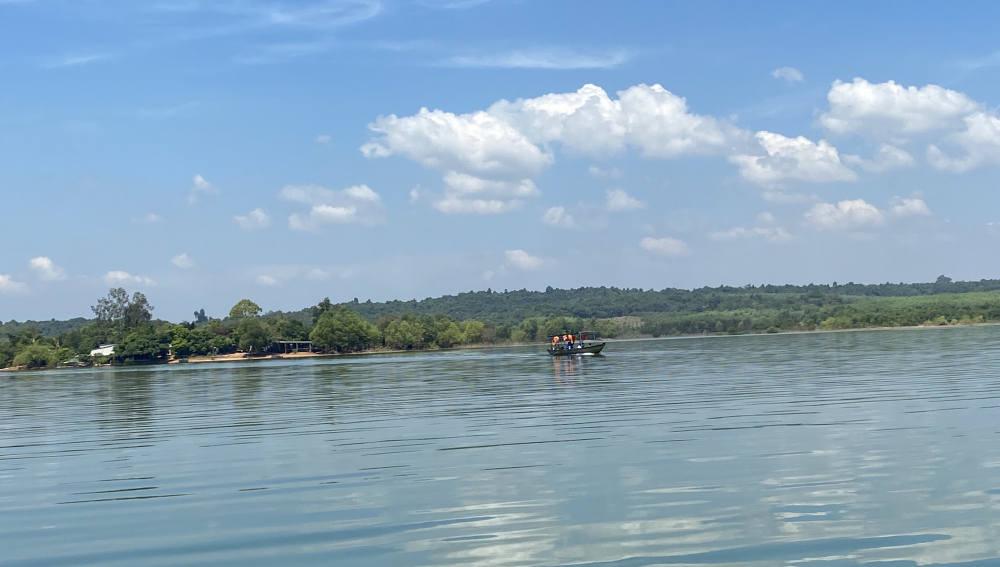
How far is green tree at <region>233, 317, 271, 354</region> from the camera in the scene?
19275 cm

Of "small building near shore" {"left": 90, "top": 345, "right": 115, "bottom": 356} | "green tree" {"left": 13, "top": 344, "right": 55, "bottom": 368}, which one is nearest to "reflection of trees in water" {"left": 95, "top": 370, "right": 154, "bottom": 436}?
"green tree" {"left": 13, "top": 344, "right": 55, "bottom": 368}

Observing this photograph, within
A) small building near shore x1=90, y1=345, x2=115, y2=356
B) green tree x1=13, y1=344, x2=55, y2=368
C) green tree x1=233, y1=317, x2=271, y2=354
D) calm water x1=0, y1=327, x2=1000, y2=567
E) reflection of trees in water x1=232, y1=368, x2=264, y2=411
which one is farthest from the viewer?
green tree x1=233, y1=317, x2=271, y2=354

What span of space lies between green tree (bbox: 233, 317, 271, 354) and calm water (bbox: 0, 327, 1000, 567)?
151 metres

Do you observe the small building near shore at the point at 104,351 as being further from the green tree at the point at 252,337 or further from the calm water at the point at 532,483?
the calm water at the point at 532,483

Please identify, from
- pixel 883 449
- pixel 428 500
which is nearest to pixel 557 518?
pixel 428 500

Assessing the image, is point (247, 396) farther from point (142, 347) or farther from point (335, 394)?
point (142, 347)

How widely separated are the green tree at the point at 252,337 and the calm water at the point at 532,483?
151 meters

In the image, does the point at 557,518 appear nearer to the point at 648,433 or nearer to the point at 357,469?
the point at 357,469

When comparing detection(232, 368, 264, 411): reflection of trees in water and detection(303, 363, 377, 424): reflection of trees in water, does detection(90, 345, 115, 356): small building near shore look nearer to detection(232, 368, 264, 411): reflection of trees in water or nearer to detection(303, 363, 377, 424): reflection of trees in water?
detection(232, 368, 264, 411): reflection of trees in water

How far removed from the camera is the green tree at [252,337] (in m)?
193

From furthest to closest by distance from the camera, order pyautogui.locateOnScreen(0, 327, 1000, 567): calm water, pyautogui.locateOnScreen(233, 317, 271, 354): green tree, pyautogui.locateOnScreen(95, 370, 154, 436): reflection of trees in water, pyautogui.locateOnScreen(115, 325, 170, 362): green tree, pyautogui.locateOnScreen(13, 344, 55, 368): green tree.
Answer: pyautogui.locateOnScreen(233, 317, 271, 354): green tree < pyautogui.locateOnScreen(115, 325, 170, 362): green tree < pyautogui.locateOnScreen(13, 344, 55, 368): green tree < pyautogui.locateOnScreen(95, 370, 154, 436): reflection of trees in water < pyautogui.locateOnScreen(0, 327, 1000, 567): calm water

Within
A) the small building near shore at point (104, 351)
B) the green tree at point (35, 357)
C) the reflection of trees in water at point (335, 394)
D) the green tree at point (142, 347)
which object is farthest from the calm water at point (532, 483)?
the small building near shore at point (104, 351)

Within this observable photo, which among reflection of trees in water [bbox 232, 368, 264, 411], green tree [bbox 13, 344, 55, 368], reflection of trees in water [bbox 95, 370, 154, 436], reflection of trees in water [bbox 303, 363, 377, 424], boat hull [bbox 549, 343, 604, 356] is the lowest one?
reflection of trees in water [bbox 303, 363, 377, 424]

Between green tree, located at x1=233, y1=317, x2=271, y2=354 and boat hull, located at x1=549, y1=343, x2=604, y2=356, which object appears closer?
boat hull, located at x1=549, y1=343, x2=604, y2=356
